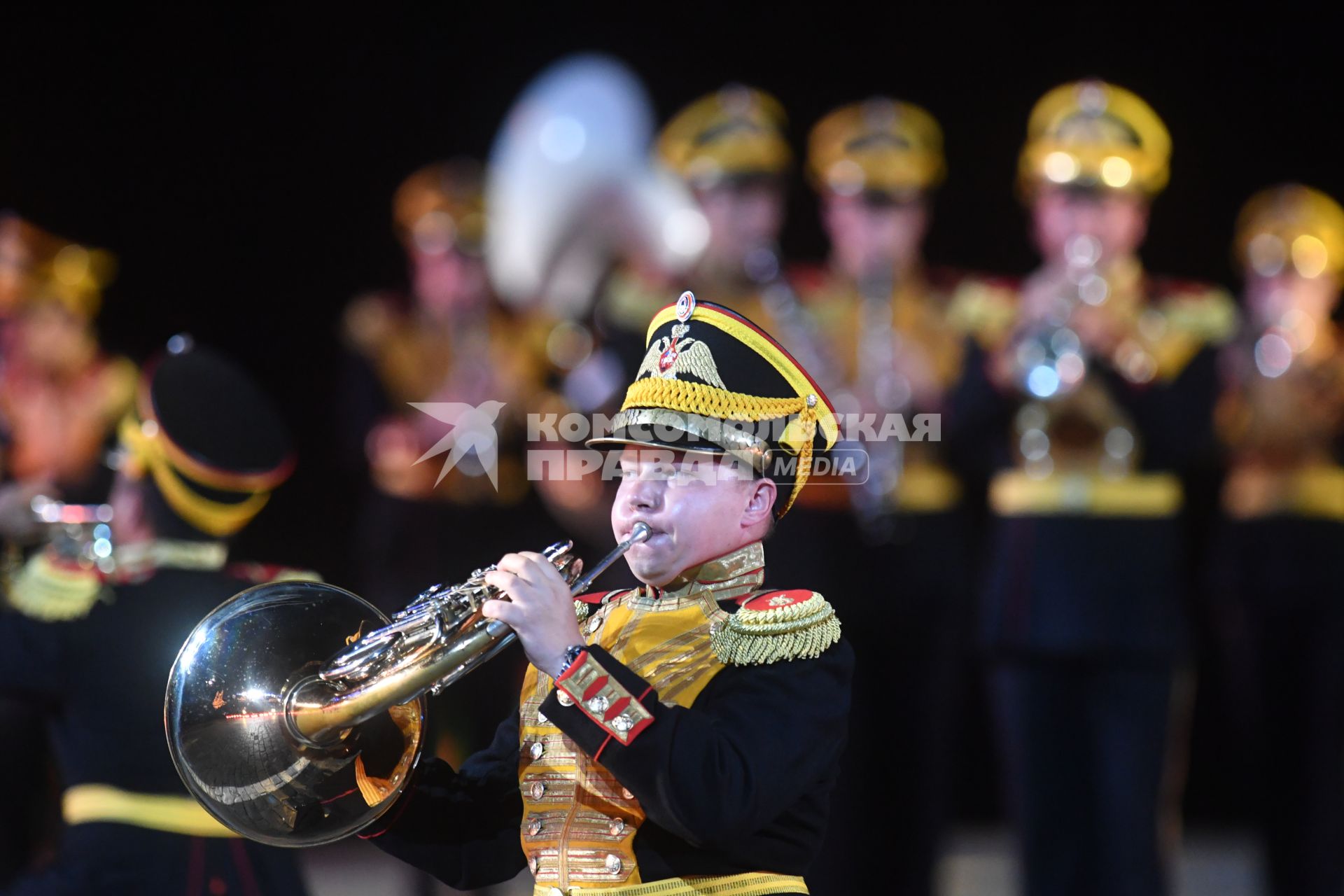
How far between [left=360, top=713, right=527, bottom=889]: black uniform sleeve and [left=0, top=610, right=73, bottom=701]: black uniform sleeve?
1285mm

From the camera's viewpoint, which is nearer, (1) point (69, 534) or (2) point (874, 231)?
(1) point (69, 534)

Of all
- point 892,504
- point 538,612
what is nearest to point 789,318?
point 892,504

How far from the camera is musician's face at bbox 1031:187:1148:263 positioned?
5273mm

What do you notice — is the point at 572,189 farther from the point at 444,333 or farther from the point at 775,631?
the point at 775,631

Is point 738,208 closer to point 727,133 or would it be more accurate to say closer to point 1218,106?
point 727,133

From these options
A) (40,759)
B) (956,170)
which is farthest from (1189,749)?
(40,759)

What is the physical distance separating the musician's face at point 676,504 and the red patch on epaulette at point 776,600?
13 cm

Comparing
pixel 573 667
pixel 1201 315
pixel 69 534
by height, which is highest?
pixel 1201 315

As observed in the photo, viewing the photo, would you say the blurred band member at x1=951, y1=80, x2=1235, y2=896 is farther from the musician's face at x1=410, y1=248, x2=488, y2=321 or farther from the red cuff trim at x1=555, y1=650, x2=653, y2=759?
the red cuff trim at x1=555, y1=650, x2=653, y2=759

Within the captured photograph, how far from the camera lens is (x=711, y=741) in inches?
90.9

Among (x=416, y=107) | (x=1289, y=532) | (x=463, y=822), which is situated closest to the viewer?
(x=463, y=822)

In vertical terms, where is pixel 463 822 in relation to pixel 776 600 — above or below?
below

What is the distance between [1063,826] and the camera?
503cm

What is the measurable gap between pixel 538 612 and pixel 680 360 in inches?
18.5
